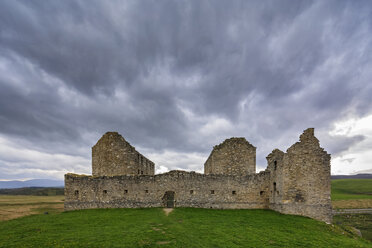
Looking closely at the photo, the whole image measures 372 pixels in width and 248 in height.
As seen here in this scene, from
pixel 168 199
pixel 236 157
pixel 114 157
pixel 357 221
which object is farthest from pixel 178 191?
pixel 357 221

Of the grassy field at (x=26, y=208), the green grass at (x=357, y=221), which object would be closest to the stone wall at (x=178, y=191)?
the grassy field at (x=26, y=208)

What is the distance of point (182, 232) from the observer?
1480 centimetres

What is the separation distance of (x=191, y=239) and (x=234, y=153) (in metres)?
19.5

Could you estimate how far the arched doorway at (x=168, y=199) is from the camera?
25.8 meters

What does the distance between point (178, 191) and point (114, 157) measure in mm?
11354

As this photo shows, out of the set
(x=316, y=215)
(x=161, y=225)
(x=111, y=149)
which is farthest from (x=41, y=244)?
(x=316, y=215)

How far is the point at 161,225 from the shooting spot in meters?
16.9

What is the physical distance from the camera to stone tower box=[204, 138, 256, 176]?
31.0 metres

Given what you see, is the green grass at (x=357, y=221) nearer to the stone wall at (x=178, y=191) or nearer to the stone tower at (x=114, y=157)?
the stone wall at (x=178, y=191)

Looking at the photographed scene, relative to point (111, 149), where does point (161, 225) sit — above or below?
below

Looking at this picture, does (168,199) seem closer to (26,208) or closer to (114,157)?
(114,157)

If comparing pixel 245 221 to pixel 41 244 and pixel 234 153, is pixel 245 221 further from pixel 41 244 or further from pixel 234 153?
pixel 41 244

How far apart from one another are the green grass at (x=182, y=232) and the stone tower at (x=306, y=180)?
1.71 metres

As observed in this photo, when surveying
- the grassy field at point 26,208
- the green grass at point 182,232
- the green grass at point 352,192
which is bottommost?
the green grass at point 352,192
